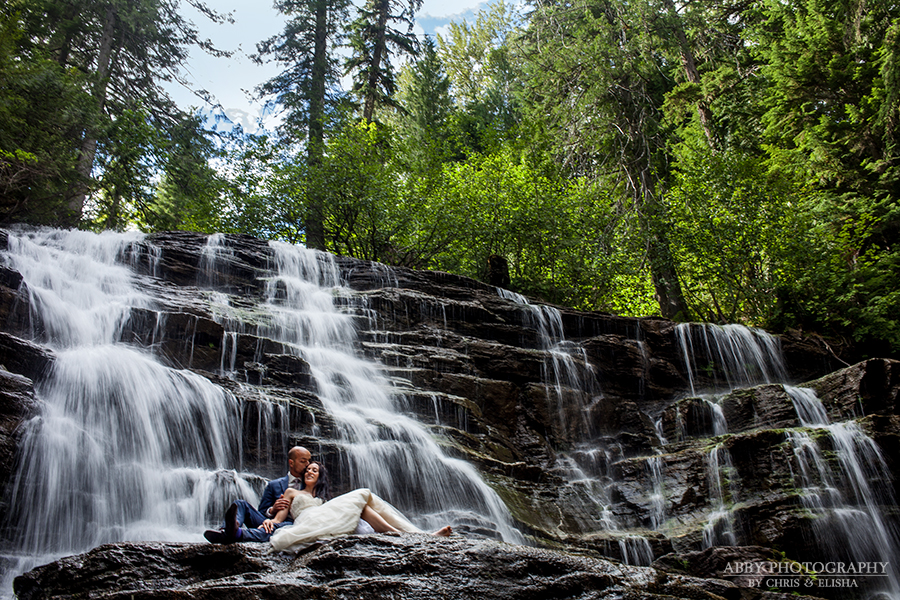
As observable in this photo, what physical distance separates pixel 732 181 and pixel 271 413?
45.7 ft

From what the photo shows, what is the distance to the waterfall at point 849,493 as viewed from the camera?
717 centimetres

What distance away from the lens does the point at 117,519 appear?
5707mm

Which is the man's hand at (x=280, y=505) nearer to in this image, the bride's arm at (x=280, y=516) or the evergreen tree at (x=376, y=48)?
the bride's arm at (x=280, y=516)

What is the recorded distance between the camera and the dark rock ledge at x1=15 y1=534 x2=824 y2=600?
3.53m

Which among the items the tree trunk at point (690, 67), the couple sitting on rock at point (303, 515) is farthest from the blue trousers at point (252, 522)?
the tree trunk at point (690, 67)

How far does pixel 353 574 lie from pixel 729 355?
34.8ft

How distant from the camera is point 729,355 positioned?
12.1 m

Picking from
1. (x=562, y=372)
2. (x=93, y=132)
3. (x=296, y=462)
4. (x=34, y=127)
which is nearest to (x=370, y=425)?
(x=296, y=462)

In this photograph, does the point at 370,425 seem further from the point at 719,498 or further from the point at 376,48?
the point at 376,48

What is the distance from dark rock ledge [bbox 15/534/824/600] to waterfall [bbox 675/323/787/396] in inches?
333

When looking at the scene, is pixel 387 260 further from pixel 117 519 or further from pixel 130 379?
pixel 117 519

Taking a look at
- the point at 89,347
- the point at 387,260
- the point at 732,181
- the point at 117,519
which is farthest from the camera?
the point at 387,260

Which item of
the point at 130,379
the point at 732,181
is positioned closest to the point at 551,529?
the point at 130,379

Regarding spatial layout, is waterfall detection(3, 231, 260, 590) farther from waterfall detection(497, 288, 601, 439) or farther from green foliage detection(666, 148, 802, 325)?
green foliage detection(666, 148, 802, 325)
